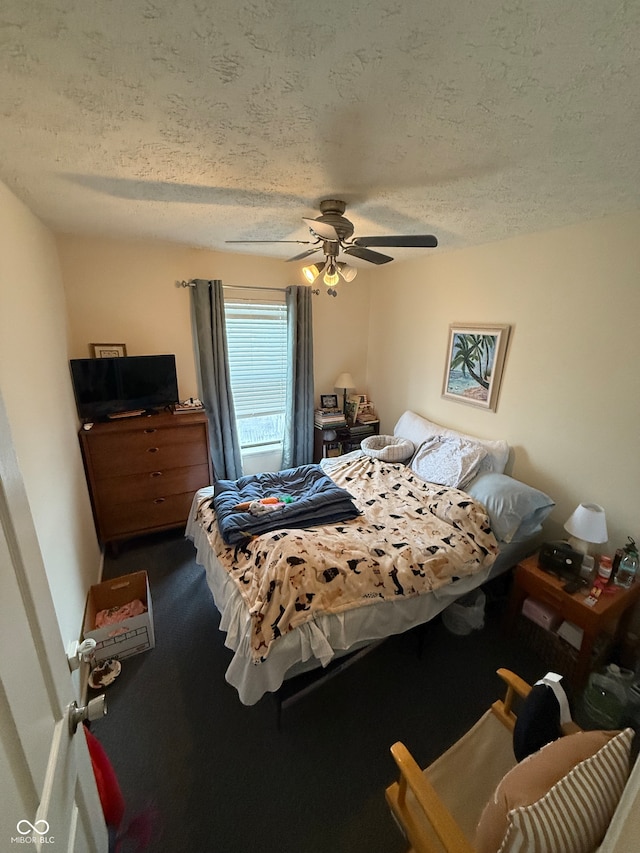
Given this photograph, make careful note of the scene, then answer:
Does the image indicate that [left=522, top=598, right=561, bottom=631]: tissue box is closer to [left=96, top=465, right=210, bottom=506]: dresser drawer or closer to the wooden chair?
the wooden chair

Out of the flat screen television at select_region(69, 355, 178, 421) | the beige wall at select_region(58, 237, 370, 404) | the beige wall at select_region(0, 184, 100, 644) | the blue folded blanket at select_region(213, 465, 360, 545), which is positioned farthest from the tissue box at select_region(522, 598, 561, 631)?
the beige wall at select_region(58, 237, 370, 404)

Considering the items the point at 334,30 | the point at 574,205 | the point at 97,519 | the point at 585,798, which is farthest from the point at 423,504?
the point at 97,519

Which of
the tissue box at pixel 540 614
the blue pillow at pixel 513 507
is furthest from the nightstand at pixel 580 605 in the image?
the blue pillow at pixel 513 507

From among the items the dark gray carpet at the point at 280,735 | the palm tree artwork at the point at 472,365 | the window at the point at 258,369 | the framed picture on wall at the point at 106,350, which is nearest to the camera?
the dark gray carpet at the point at 280,735

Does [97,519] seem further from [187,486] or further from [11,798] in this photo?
[11,798]

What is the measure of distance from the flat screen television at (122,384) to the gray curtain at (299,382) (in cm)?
118

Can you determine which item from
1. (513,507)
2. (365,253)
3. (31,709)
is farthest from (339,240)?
(31,709)

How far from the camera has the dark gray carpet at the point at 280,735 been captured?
129 centimetres

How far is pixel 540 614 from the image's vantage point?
1929 mm

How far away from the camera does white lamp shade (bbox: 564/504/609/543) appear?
1.85 metres

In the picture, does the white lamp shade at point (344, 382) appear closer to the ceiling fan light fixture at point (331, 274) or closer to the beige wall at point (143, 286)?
the beige wall at point (143, 286)

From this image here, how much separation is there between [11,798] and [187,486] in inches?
97.8

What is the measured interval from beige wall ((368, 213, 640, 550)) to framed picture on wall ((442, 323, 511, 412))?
7 cm

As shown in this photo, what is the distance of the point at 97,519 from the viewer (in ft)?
8.58
